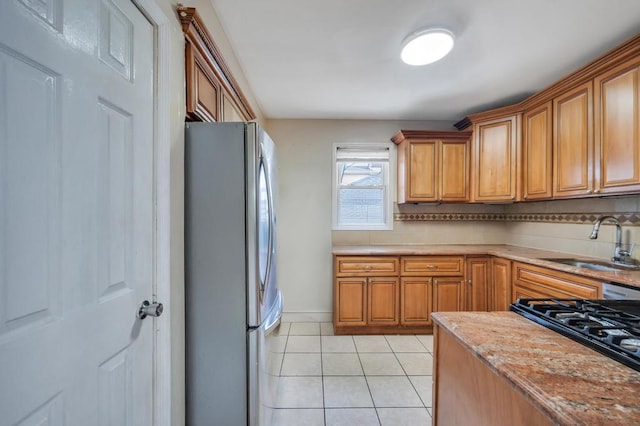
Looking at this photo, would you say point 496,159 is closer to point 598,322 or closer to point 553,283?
point 553,283

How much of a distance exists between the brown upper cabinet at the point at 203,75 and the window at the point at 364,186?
1843 mm

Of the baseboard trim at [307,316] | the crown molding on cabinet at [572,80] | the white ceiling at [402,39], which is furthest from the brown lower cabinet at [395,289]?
the white ceiling at [402,39]

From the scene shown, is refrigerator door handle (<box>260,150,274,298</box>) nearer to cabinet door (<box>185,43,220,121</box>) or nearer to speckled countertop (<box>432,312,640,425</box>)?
cabinet door (<box>185,43,220,121</box>)

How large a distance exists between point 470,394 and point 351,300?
79.9 inches

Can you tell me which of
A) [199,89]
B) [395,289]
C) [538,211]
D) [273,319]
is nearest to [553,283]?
[538,211]

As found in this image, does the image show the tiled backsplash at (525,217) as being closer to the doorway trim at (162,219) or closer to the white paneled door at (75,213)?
the doorway trim at (162,219)

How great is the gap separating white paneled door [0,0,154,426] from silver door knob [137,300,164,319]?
0.08 feet

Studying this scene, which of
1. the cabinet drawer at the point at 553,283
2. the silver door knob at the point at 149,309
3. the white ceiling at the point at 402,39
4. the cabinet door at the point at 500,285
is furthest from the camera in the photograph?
the cabinet door at the point at 500,285

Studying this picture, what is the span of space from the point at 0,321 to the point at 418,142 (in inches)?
129

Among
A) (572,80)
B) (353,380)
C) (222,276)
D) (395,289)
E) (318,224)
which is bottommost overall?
(353,380)

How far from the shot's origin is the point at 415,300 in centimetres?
280

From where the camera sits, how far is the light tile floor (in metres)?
1.68

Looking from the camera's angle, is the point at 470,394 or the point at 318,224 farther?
the point at 318,224

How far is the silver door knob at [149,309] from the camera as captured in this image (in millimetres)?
964
